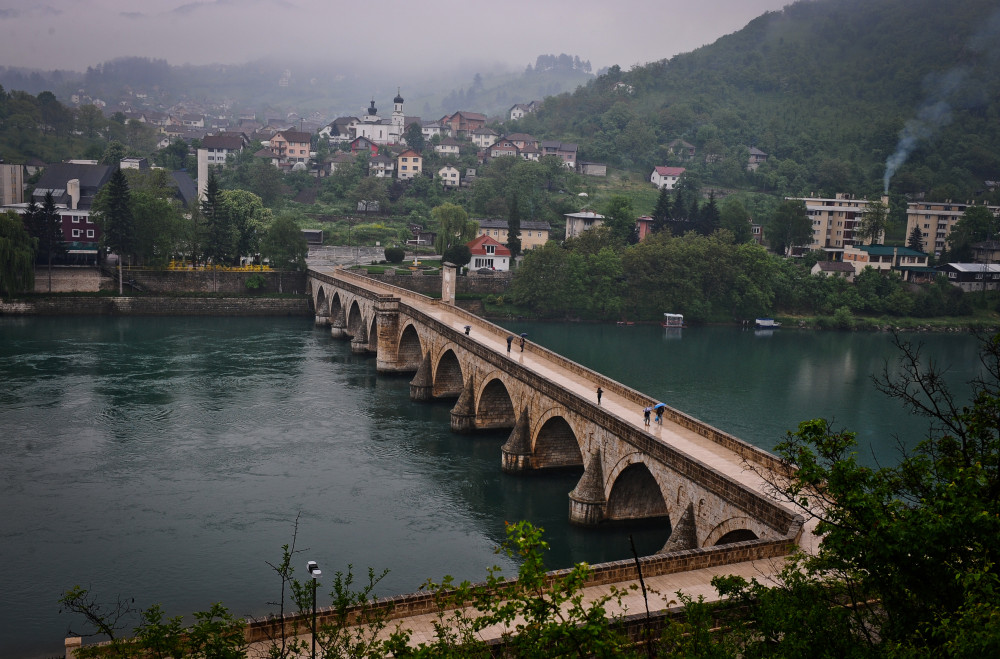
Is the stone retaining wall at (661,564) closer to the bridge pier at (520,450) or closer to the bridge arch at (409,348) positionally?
the bridge pier at (520,450)

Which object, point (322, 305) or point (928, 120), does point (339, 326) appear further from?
point (928, 120)

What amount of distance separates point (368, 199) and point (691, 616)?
96.4 m

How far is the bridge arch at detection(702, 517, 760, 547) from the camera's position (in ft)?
66.6

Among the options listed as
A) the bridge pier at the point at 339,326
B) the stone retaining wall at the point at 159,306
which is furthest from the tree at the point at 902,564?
the stone retaining wall at the point at 159,306

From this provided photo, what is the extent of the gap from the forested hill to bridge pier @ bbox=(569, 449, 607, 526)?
93250 millimetres

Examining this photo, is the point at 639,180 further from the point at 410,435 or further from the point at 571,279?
the point at 410,435

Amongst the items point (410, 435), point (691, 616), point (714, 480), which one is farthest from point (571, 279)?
A: point (691, 616)

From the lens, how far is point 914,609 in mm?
11047

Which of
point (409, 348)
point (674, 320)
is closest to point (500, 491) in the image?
point (409, 348)

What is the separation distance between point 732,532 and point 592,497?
708 centimetres

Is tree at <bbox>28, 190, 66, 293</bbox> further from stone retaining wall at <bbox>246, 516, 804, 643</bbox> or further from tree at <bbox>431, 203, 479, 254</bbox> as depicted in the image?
stone retaining wall at <bbox>246, 516, 804, 643</bbox>

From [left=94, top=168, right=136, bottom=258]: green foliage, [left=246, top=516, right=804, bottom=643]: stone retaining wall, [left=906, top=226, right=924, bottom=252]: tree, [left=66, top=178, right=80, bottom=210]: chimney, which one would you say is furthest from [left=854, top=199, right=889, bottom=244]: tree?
[left=246, top=516, right=804, bottom=643]: stone retaining wall

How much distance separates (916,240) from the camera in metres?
96.5

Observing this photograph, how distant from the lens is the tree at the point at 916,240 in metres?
95.8
